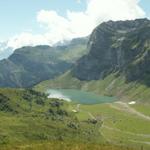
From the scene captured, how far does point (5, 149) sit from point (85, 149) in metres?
22.2

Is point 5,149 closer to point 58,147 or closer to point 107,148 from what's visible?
point 58,147

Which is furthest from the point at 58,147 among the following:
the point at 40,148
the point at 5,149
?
the point at 5,149

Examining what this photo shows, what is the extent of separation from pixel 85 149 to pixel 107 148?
34.0 feet

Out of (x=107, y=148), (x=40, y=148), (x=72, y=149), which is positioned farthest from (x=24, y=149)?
(x=107, y=148)

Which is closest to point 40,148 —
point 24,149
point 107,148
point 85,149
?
point 24,149

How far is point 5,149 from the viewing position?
116250mm

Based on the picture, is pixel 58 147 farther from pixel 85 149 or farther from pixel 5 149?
pixel 5 149

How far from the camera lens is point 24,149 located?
118 meters

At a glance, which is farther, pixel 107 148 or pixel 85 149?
pixel 107 148

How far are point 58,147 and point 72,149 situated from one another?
5226mm

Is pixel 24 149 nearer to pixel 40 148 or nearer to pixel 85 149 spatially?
pixel 40 148

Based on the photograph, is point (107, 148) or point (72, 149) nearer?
point (72, 149)

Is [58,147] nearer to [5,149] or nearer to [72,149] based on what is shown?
[72,149]

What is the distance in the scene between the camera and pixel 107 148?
128125 millimetres
